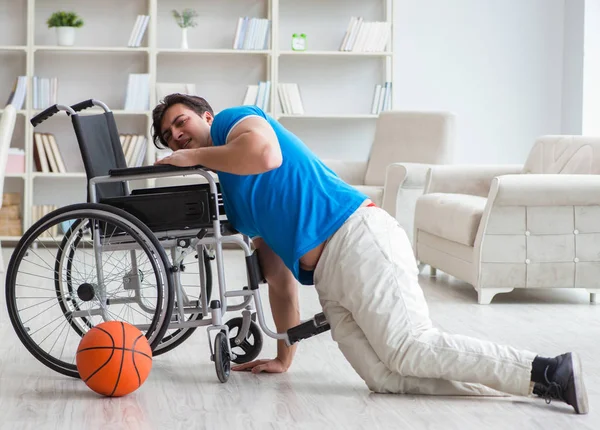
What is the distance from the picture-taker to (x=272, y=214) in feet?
7.93

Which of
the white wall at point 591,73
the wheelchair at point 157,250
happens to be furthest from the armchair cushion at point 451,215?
the white wall at point 591,73

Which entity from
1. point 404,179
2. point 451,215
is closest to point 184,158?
point 451,215

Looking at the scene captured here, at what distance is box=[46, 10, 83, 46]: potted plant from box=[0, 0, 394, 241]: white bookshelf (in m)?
0.07

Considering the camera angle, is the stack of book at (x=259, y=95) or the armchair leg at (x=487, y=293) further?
the stack of book at (x=259, y=95)

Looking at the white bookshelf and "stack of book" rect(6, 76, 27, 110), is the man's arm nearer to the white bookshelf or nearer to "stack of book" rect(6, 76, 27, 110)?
the white bookshelf

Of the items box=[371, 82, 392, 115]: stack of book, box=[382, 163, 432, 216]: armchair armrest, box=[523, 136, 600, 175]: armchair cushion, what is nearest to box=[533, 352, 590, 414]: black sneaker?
box=[523, 136, 600, 175]: armchair cushion

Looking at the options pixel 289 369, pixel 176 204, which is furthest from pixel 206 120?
pixel 289 369

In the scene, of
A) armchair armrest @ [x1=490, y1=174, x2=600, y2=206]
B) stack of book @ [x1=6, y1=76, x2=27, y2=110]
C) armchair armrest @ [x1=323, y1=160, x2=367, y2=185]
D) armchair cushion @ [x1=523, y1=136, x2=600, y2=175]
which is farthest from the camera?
stack of book @ [x1=6, y1=76, x2=27, y2=110]

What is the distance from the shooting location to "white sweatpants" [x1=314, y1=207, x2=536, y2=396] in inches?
88.1

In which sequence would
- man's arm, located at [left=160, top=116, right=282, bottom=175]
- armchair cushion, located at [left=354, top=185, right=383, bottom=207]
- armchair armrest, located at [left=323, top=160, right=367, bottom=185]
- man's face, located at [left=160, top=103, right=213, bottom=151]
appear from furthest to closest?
armchair armrest, located at [left=323, top=160, right=367, bottom=185] < armchair cushion, located at [left=354, top=185, right=383, bottom=207] < man's face, located at [left=160, top=103, right=213, bottom=151] < man's arm, located at [left=160, top=116, right=282, bottom=175]

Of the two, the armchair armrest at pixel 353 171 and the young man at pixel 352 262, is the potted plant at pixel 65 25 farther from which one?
the young man at pixel 352 262

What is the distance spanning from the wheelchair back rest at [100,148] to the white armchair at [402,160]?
250 centimetres

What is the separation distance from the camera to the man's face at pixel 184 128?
254 centimetres

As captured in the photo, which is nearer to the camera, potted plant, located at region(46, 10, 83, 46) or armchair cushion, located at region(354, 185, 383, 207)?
armchair cushion, located at region(354, 185, 383, 207)
